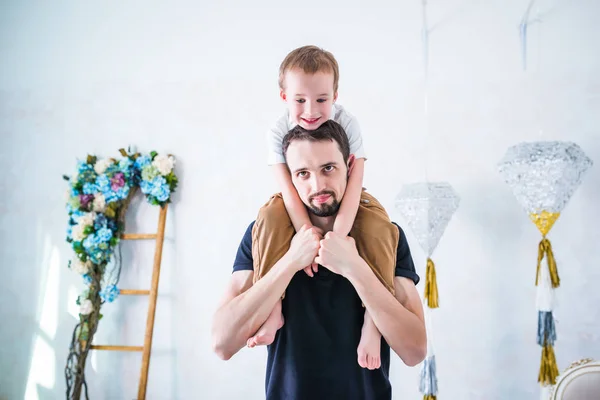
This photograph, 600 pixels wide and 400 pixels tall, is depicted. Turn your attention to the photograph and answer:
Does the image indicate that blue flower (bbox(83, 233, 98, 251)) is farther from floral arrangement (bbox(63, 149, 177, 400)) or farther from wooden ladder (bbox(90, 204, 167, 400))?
wooden ladder (bbox(90, 204, 167, 400))

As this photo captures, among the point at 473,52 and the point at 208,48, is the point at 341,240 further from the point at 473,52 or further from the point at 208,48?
the point at 208,48

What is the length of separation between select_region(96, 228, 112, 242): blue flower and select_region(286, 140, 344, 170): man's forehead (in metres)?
2.51

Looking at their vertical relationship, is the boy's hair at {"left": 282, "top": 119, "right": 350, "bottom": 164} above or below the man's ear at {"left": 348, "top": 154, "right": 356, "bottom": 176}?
above

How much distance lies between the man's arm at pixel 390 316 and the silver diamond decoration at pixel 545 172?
5.70ft

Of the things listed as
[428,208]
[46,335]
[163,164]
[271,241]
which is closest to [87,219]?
[163,164]

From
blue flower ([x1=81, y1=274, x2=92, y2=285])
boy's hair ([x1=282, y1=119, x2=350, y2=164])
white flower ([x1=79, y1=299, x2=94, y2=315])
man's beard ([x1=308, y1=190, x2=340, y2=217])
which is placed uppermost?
boy's hair ([x1=282, y1=119, x2=350, y2=164])

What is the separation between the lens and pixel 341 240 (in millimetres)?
1561

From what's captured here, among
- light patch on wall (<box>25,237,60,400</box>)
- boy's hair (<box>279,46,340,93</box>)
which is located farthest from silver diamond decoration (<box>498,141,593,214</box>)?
light patch on wall (<box>25,237,60,400</box>)

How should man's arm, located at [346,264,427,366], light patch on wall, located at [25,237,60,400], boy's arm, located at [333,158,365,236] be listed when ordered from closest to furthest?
man's arm, located at [346,264,427,366] → boy's arm, located at [333,158,365,236] → light patch on wall, located at [25,237,60,400]

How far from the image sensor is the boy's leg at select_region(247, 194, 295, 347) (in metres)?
1.62

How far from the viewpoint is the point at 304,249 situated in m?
1.56

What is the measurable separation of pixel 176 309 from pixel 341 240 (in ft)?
8.50

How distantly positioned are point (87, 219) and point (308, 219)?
2616mm

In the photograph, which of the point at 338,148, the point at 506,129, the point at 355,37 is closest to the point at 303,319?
the point at 338,148
